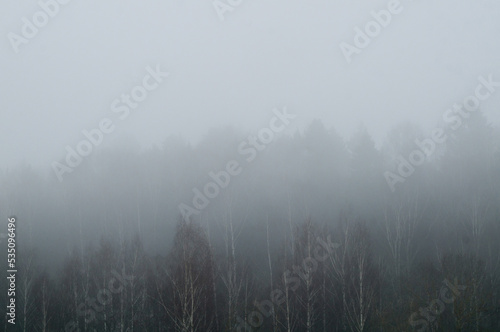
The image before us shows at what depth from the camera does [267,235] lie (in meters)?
36.7

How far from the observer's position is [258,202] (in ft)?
135

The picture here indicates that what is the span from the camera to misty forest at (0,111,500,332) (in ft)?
68.8

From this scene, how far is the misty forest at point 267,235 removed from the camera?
21.0 meters

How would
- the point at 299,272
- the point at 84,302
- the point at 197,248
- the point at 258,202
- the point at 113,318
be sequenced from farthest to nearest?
the point at 258,202, the point at 84,302, the point at 113,318, the point at 299,272, the point at 197,248

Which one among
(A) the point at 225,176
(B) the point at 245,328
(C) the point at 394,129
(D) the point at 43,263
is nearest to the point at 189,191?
(A) the point at 225,176

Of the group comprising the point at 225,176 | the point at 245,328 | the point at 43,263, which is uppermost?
the point at 225,176

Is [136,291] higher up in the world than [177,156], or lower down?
lower down

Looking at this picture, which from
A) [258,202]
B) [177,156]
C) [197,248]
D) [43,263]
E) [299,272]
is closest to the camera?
[197,248]

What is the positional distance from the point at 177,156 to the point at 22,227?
18351 mm

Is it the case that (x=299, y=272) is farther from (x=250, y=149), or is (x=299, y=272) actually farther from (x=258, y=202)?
(x=250, y=149)

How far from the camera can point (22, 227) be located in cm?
4331

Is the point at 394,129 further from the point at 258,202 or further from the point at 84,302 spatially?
the point at 84,302

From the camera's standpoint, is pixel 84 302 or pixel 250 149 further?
pixel 250 149

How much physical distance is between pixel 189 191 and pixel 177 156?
19.0 ft
